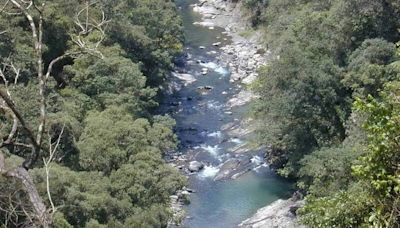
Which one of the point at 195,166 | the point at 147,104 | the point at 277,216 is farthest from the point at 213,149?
the point at 277,216

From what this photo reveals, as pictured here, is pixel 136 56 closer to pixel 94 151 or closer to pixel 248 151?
pixel 248 151

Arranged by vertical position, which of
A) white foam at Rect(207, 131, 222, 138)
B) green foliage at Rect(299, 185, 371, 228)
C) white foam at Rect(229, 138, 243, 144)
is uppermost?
green foliage at Rect(299, 185, 371, 228)

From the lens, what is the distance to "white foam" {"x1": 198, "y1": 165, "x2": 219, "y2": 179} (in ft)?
93.6

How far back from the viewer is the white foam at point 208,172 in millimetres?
28516

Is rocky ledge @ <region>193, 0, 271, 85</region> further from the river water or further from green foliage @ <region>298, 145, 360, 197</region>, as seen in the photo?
green foliage @ <region>298, 145, 360, 197</region>

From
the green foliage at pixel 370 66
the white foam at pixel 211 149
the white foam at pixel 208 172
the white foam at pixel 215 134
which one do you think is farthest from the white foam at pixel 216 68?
the green foliage at pixel 370 66

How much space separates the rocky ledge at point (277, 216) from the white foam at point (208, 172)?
390 cm

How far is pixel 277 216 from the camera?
25.0 m

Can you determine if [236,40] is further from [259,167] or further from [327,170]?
[327,170]

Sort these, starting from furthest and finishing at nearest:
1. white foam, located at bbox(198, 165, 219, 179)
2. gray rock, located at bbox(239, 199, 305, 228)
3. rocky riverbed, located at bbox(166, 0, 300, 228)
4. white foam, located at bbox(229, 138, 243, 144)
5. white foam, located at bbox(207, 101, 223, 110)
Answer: white foam, located at bbox(207, 101, 223, 110)
white foam, located at bbox(229, 138, 243, 144)
white foam, located at bbox(198, 165, 219, 179)
rocky riverbed, located at bbox(166, 0, 300, 228)
gray rock, located at bbox(239, 199, 305, 228)

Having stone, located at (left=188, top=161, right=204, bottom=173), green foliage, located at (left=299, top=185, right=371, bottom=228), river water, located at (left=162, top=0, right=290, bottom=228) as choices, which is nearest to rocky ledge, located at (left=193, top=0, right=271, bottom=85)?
river water, located at (left=162, top=0, right=290, bottom=228)

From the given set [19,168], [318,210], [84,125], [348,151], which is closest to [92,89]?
[84,125]

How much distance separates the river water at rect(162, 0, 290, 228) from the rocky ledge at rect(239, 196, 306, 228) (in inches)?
16.4

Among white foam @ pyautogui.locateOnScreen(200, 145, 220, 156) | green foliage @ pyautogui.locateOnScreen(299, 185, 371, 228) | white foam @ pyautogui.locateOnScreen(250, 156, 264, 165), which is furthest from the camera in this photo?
white foam @ pyautogui.locateOnScreen(200, 145, 220, 156)
